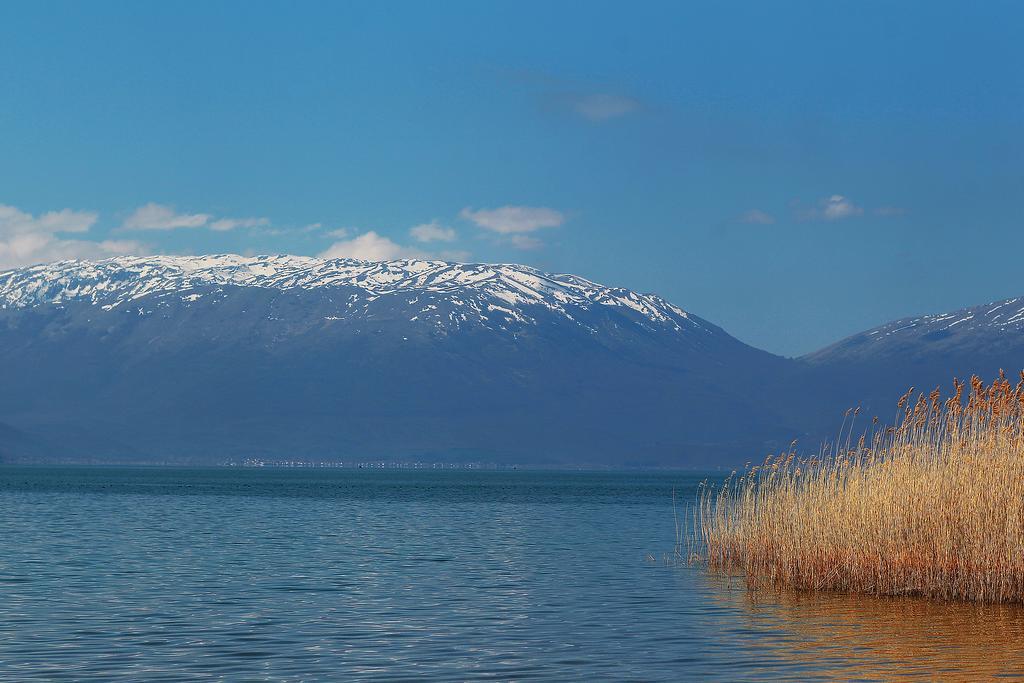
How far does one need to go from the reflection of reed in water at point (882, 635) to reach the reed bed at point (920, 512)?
1.86ft

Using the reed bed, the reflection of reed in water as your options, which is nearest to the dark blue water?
the reflection of reed in water

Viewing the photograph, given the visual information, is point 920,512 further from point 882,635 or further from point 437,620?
point 437,620

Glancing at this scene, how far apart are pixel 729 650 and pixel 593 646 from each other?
2.37 meters

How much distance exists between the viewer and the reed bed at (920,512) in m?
28.0

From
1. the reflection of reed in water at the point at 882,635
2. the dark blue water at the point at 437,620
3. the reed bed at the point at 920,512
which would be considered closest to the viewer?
the reflection of reed in water at the point at 882,635

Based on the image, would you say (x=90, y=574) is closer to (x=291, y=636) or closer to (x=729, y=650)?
(x=291, y=636)

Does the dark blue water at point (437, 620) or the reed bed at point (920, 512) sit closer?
the dark blue water at point (437, 620)

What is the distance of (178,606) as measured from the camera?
30469mm

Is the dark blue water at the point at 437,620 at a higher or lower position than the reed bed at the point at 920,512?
lower

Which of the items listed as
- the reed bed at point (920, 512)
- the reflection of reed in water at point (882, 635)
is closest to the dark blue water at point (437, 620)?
the reflection of reed in water at point (882, 635)

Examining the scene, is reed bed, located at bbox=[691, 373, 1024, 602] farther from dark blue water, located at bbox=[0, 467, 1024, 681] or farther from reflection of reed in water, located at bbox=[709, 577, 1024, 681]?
dark blue water, located at bbox=[0, 467, 1024, 681]

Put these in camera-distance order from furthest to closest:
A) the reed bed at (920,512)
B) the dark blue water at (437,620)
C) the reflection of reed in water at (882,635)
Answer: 1. the reed bed at (920,512)
2. the dark blue water at (437,620)
3. the reflection of reed in water at (882,635)

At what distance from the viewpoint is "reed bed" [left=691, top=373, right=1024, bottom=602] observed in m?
28.0

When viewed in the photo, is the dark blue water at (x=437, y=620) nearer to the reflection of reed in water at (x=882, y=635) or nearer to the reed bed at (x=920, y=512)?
the reflection of reed in water at (x=882, y=635)
